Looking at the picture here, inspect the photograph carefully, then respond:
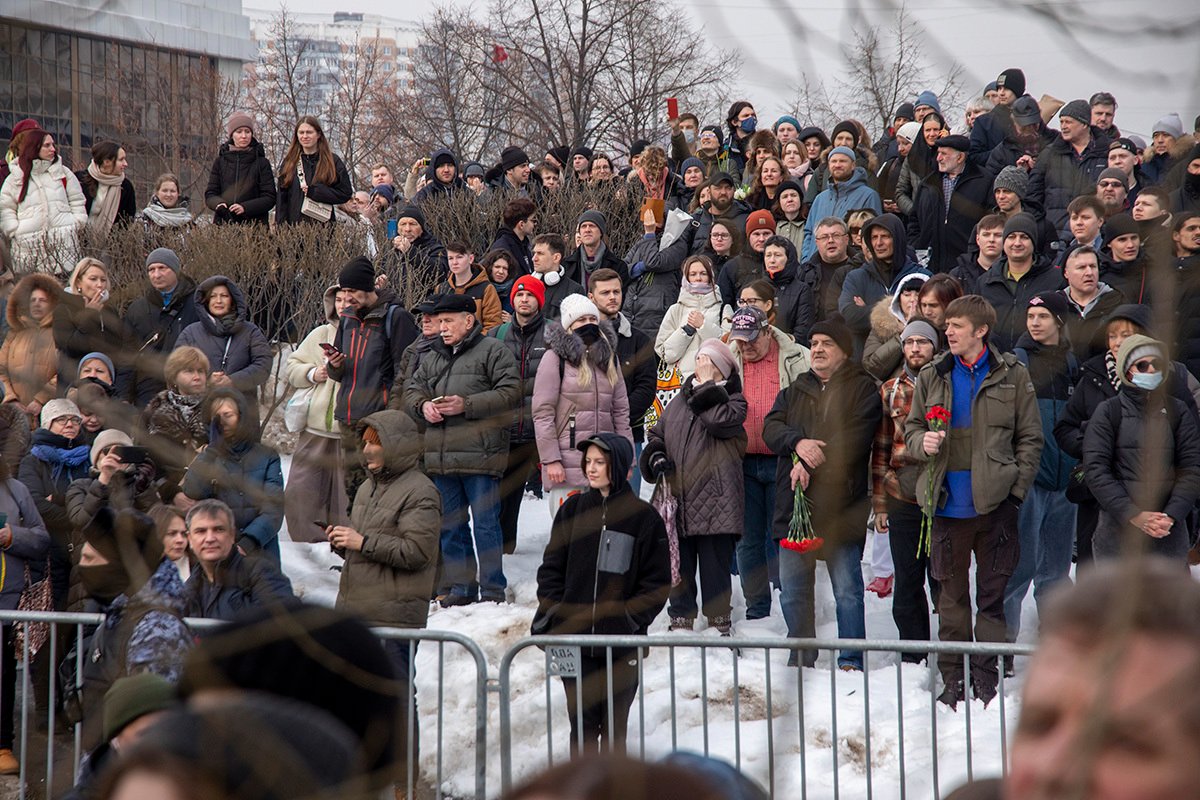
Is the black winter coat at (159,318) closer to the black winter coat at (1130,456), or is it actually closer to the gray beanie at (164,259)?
the gray beanie at (164,259)

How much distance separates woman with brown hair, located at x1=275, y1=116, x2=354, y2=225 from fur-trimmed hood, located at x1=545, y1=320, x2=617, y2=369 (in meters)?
4.04

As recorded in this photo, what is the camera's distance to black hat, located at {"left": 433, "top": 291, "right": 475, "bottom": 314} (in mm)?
7562

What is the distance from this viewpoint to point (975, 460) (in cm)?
601

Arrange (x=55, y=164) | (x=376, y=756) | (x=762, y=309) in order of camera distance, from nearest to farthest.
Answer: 1. (x=376, y=756)
2. (x=762, y=309)
3. (x=55, y=164)

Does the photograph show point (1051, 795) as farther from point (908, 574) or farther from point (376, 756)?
point (908, 574)

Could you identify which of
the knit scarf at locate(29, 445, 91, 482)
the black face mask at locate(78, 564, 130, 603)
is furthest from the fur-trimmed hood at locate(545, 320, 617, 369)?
the black face mask at locate(78, 564, 130, 603)

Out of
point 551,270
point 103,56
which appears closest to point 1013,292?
point 551,270

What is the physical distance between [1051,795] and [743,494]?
625 cm

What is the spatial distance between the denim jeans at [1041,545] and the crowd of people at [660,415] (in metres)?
0.02

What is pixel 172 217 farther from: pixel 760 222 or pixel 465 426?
pixel 760 222

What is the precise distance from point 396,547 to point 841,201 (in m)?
5.03

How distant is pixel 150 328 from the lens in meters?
6.77

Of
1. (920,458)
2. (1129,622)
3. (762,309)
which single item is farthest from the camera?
(762,309)

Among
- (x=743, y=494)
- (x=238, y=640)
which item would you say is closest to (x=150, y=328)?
(x=743, y=494)
